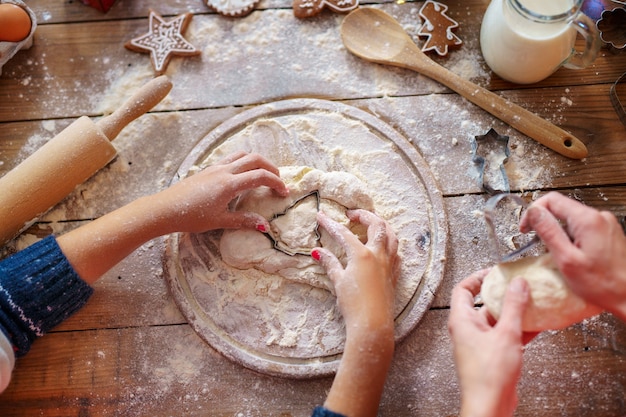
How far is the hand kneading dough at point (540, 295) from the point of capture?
81 centimetres

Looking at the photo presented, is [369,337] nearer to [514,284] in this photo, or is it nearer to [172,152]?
[514,284]

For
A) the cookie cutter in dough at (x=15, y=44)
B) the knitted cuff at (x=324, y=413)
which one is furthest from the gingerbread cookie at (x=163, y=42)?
the knitted cuff at (x=324, y=413)

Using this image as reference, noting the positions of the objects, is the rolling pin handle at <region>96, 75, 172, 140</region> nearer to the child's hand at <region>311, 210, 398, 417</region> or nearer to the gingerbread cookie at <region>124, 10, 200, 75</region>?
the gingerbread cookie at <region>124, 10, 200, 75</region>

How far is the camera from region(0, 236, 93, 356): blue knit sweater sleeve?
1016mm

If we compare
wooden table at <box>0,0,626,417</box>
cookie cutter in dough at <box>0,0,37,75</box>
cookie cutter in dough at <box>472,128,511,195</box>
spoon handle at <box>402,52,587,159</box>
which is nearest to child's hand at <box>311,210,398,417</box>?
wooden table at <box>0,0,626,417</box>

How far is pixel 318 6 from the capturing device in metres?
1.32

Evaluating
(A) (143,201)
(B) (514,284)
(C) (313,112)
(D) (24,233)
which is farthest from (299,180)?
(D) (24,233)

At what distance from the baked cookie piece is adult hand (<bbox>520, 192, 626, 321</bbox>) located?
88 cm

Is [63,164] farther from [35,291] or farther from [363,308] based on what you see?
[363,308]

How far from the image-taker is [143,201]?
42.8 inches

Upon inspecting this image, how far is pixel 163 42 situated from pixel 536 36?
856 millimetres

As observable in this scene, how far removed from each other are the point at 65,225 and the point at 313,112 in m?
0.62

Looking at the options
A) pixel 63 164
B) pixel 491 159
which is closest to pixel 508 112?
pixel 491 159

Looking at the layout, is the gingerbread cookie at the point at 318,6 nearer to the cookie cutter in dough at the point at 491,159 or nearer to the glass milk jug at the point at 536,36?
the glass milk jug at the point at 536,36
